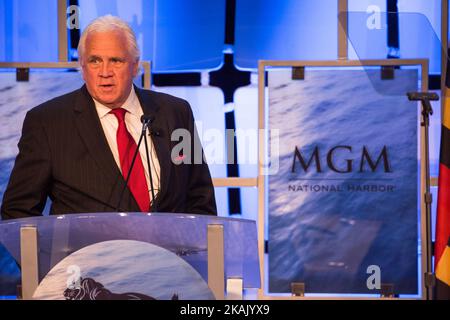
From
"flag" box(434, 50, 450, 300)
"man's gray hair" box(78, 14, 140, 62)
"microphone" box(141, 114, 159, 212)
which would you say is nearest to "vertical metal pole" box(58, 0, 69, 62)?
"man's gray hair" box(78, 14, 140, 62)

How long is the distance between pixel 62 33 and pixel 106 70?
160 cm

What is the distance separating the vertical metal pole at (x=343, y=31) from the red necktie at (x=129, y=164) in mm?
1881

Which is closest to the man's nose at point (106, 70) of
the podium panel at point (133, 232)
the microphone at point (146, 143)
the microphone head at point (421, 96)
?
the microphone at point (146, 143)

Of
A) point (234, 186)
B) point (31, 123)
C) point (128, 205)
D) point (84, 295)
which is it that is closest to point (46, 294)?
point (84, 295)

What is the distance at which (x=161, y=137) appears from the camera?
3.15 metres

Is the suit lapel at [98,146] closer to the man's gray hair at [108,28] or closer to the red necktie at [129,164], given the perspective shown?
the red necktie at [129,164]

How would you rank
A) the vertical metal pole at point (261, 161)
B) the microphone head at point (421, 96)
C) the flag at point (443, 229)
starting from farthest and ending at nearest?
the vertical metal pole at point (261, 161)
the flag at point (443, 229)
the microphone head at point (421, 96)

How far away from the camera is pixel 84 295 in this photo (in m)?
1.99

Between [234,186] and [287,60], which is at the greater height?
[287,60]

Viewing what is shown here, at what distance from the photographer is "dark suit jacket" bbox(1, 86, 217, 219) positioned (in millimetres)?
3033

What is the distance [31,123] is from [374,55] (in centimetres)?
220

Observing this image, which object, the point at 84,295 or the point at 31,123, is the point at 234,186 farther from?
the point at 84,295

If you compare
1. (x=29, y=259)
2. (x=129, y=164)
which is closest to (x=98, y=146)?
(x=129, y=164)

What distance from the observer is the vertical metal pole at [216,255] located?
6.88 ft
